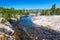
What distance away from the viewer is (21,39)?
114 feet

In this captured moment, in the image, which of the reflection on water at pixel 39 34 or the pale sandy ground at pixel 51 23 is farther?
the pale sandy ground at pixel 51 23

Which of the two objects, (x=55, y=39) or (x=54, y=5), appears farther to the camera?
(x=54, y=5)

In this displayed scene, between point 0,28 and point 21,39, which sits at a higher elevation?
point 0,28

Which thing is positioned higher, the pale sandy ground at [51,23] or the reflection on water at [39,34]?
the reflection on water at [39,34]

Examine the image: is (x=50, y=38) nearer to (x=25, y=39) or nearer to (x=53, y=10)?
(x=25, y=39)

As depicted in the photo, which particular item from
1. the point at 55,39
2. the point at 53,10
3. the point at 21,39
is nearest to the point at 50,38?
the point at 55,39

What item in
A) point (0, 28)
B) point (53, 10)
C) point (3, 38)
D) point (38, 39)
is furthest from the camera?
point (53, 10)

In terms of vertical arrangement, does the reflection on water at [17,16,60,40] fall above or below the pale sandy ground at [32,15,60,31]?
above

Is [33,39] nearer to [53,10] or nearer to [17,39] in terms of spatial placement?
[17,39]

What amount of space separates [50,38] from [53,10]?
93861mm

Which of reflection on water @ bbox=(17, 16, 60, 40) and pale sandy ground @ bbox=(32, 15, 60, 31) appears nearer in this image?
reflection on water @ bbox=(17, 16, 60, 40)

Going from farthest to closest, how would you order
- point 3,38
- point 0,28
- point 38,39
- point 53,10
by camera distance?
point 53,10 → point 0,28 → point 38,39 → point 3,38

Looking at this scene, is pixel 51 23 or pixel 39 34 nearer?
pixel 39 34

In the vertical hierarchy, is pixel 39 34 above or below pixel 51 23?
above
